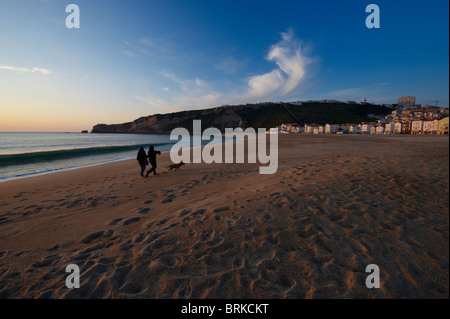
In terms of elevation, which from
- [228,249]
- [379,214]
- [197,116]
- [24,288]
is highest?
[197,116]

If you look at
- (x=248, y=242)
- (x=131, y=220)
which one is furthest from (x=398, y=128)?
(x=131, y=220)

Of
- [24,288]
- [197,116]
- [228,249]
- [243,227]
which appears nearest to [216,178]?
[243,227]

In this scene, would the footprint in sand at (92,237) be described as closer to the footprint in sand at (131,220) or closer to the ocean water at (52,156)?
the footprint in sand at (131,220)

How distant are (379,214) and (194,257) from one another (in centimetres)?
404

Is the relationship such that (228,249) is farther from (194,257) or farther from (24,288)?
(24,288)

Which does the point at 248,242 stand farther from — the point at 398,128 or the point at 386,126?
the point at 386,126

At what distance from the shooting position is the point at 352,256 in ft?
10.2

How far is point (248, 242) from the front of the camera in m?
3.68

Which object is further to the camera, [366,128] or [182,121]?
[182,121]

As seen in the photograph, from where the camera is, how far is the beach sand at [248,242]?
2.66m

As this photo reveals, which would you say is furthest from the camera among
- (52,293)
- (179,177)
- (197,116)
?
(197,116)

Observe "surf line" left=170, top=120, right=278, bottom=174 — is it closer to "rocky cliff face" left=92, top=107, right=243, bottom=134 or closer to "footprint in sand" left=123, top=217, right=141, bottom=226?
"footprint in sand" left=123, top=217, right=141, bottom=226

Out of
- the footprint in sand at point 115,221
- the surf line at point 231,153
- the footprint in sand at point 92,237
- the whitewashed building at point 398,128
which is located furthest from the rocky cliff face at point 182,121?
the footprint in sand at point 92,237
